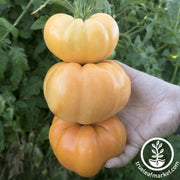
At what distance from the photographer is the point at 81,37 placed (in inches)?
40.5

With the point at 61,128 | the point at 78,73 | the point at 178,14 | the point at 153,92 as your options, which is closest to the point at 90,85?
the point at 78,73

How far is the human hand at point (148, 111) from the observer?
1.38 metres

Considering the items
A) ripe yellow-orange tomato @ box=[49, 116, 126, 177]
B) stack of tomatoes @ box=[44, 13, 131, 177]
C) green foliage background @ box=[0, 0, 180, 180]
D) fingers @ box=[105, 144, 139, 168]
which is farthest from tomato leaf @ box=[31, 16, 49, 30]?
fingers @ box=[105, 144, 139, 168]

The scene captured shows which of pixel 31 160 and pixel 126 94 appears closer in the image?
pixel 126 94

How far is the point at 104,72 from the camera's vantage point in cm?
106

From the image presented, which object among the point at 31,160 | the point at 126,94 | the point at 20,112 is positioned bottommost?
the point at 31,160

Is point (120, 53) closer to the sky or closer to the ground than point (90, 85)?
closer to the ground

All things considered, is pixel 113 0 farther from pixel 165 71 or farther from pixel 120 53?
pixel 165 71

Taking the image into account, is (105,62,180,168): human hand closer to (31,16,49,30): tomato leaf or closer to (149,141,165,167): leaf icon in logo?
(149,141,165,167): leaf icon in logo

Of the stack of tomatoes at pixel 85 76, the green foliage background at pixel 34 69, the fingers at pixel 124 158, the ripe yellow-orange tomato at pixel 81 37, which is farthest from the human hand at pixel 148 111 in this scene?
the ripe yellow-orange tomato at pixel 81 37

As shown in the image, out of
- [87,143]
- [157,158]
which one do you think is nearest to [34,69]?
[87,143]

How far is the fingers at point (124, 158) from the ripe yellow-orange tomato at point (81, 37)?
45cm

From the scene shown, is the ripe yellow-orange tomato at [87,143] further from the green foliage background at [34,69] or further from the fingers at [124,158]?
the green foliage background at [34,69]

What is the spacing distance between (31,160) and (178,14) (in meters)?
1.26
